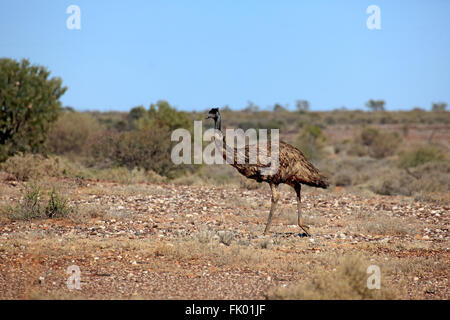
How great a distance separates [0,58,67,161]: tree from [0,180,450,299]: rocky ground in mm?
6533

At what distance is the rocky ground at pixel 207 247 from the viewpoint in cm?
708

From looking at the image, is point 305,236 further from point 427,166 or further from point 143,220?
point 427,166

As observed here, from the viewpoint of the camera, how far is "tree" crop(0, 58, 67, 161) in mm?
20000

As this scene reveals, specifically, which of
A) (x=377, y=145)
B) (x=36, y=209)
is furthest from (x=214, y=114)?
(x=377, y=145)

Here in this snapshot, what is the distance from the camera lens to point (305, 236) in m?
10.4

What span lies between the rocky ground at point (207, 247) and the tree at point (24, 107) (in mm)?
6533

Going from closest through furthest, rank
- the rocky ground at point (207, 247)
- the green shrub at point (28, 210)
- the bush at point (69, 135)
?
the rocky ground at point (207, 247)
the green shrub at point (28, 210)
the bush at point (69, 135)

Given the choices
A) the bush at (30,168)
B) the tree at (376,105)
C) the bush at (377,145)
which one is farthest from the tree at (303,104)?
the bush at (30,168)

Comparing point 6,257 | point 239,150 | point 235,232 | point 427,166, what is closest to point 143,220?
point 235,232

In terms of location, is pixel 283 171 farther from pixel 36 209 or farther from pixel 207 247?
pixel 36 209

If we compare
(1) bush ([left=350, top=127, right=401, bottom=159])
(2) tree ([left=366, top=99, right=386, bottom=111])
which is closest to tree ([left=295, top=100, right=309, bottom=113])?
(2) tree ([left=366, top=99, right=386, bottom=111])

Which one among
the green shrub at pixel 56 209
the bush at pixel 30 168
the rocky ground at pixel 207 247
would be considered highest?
the bush at pixel 30 168

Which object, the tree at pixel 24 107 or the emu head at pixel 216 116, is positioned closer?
the emu head at pixel 216 116

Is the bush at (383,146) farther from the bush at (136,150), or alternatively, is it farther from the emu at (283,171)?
the emu at (283,171)
